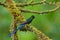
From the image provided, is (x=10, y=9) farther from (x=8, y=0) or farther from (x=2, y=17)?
(x=2, y=17)

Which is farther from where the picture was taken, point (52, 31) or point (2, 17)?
point (2, 17)

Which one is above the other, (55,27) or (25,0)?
(25,0)

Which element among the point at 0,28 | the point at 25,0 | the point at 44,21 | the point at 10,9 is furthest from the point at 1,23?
the point at 10,9

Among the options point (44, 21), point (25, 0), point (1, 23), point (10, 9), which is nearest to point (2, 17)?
point (1, 23)

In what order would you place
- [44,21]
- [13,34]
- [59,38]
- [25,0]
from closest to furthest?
[13,34] < [25,0] < [44,21] < [59,38]

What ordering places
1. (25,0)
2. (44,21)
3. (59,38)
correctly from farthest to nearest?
1. (59,38)
2. (44,21)
3. (25,0)

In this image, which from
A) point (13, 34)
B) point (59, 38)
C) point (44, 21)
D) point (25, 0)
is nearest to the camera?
point (13, 34)

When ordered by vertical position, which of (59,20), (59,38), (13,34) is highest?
(13,34)

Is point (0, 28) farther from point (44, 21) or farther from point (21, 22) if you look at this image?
point (21, 22)

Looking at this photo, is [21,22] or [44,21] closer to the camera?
[21,22]
